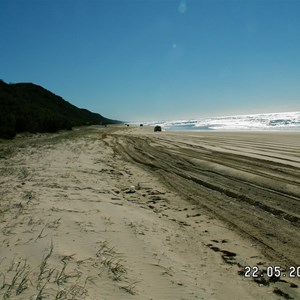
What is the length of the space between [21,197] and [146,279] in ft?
11.5

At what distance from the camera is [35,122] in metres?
30.6

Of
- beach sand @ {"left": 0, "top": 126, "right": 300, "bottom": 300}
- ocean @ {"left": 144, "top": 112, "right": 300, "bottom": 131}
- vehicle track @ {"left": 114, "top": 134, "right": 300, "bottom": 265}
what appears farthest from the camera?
ocean @ {"left": 144, "top": 112, "right": 300, "bottom": 131}

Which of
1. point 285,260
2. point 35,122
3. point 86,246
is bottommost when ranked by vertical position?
point 285,260

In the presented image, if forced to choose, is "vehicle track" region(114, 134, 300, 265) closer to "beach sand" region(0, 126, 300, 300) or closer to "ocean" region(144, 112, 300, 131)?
"beach sand" region(0, 126, 300, 300)

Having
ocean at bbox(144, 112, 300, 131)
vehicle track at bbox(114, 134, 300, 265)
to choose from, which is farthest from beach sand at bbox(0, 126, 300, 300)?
ocean at bbox(144, 112, 300, 131)

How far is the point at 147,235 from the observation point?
13.4 feet

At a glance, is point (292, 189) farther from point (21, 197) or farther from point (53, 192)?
point (21, 197)

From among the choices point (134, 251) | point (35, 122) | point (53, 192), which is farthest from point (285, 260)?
point (35, 122)

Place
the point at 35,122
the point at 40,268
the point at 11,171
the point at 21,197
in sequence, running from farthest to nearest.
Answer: the point at 35,122 → the point at 11,171 → the point at 21,197 → the point at 40,268

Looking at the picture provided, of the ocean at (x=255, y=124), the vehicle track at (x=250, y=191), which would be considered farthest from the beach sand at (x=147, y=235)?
the ocean at (x=255, y=124)

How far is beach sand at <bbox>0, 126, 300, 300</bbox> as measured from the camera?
276 centimetres

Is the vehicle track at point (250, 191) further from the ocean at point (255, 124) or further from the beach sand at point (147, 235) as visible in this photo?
the ocean at point (255, 124)

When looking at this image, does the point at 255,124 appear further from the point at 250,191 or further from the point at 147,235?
the point at 147,235

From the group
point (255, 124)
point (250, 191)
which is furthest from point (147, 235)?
point (255, 124)
